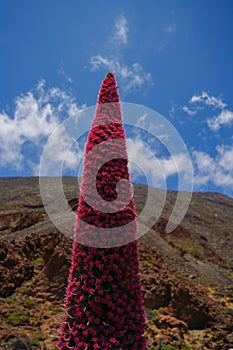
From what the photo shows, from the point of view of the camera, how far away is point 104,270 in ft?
17.6

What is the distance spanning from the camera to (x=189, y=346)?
43.8 feet

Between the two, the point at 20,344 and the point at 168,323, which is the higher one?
the point at 168,323

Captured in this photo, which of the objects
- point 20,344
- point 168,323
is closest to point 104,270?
point 20,344

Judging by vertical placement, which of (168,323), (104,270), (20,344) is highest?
(104,270)

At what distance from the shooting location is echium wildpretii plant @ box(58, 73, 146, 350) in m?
5.21

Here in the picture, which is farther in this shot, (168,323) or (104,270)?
(168,323)

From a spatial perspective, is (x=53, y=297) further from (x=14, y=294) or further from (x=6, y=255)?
(x=6, y=255)

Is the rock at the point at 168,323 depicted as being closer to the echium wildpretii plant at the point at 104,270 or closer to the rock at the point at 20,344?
the rock at the point at 20,344

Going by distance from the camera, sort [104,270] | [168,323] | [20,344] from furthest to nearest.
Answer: [168,323]
[20,344]
[104,270]

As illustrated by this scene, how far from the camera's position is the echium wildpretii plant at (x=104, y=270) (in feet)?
17.1

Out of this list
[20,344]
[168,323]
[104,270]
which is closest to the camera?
[104,270]

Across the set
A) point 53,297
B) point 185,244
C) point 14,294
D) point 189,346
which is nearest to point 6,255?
point 14,294

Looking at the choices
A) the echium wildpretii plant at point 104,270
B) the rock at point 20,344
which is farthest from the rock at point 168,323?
the echium wildpretii plant at point 104,270

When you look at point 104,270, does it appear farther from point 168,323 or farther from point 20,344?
point 168,323
